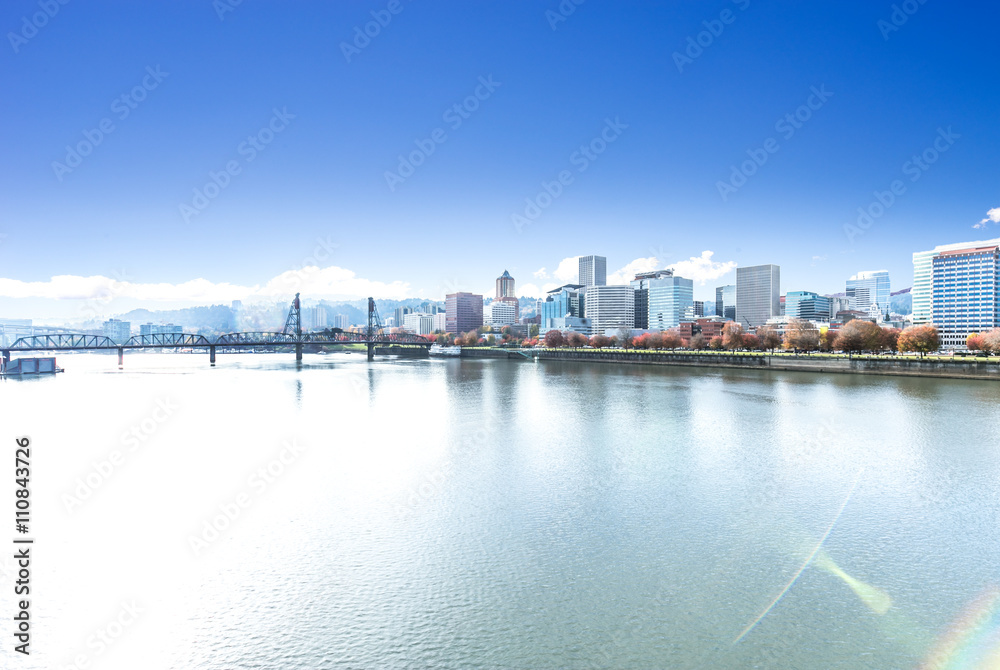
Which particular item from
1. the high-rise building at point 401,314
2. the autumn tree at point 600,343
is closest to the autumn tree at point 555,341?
the autumn tree at point 600,343

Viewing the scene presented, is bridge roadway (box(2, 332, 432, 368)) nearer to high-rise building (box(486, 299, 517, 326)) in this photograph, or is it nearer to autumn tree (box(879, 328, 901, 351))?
autumn tree (box(879, 328, 901, 351))

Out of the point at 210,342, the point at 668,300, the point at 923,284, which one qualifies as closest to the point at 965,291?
the point at 923,284

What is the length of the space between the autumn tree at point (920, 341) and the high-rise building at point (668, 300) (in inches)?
2743

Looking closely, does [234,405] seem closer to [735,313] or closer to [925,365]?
[925,365]

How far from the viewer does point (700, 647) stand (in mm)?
4656

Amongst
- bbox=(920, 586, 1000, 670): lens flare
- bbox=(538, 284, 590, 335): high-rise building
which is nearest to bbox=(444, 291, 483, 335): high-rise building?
bbox=(538, 284, 590, 335): high-rise building

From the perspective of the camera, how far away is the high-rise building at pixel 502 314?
157 m

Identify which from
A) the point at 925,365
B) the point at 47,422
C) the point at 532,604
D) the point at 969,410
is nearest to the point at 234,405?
the point at 47,422

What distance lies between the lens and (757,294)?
131 m

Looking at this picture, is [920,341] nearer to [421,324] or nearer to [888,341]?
[888,341]

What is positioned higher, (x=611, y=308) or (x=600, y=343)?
(x=611, y=308)

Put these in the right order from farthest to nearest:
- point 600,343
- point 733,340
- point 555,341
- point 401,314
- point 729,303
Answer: point 401,314
point 729,303
point 555,341
point 600,343
point 733,340

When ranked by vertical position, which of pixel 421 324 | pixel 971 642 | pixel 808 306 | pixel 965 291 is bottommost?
pixel 971 642

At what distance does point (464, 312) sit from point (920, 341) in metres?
105
